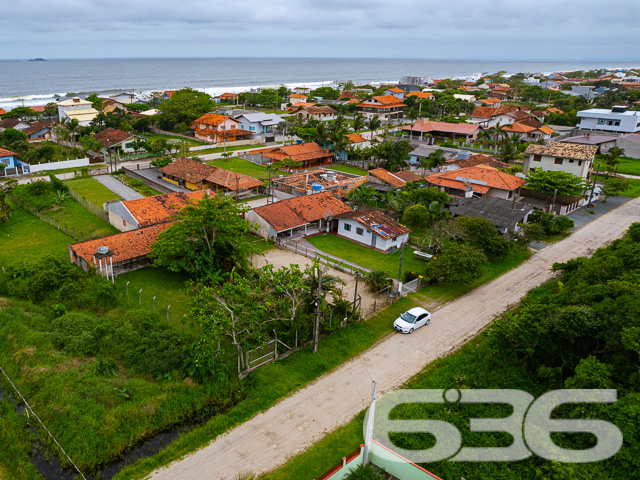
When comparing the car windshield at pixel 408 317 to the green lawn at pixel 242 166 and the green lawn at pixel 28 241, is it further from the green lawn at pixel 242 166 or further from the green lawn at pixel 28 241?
the green lawn at pixel 242 166

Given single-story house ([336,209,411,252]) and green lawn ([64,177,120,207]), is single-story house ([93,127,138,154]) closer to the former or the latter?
green lawn ([64,177,120,207])

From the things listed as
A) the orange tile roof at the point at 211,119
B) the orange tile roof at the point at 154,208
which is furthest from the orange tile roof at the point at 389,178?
the orange tile roof at the point at 211,119

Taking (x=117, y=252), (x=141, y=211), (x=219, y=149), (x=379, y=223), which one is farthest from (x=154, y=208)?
(x=219, y=149)

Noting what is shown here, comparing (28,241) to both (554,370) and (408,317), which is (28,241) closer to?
(408,317)

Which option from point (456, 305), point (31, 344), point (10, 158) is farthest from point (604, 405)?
point (10, 158)

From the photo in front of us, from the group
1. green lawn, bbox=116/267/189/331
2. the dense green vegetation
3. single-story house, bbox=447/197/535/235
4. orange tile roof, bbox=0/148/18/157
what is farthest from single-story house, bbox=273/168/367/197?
orange tile roof, bbox=0/148/18/157
